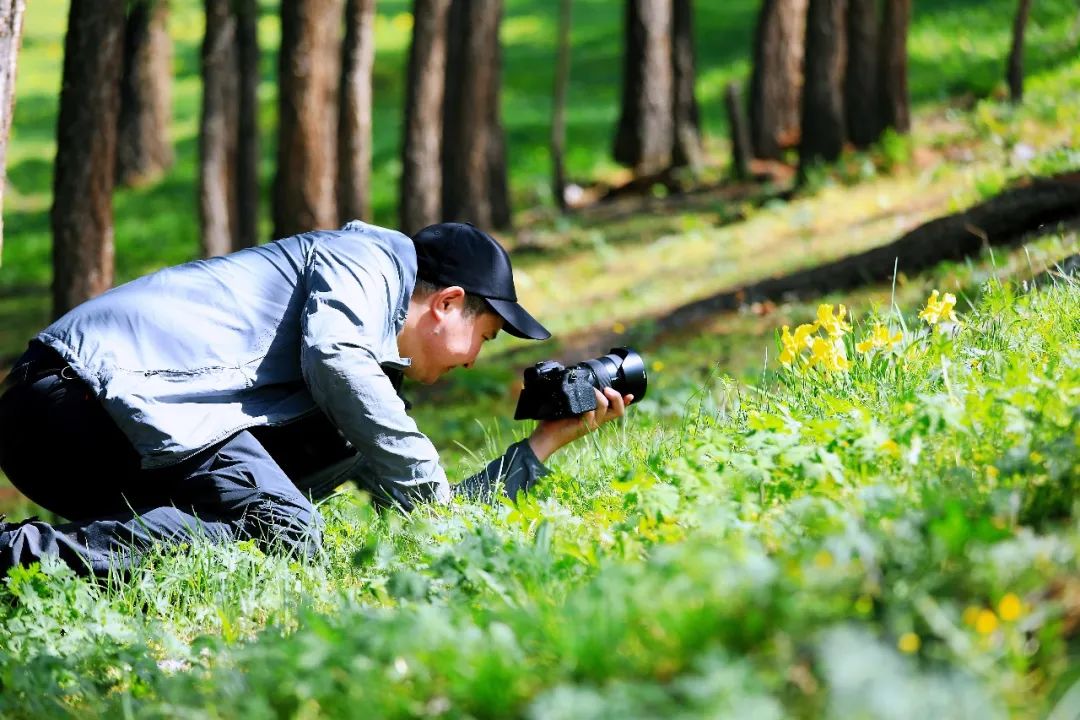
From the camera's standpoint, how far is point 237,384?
167 inches

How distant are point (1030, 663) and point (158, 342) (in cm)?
285

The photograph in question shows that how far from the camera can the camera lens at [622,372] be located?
462cm

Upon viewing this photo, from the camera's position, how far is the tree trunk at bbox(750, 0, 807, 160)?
19.4 metres

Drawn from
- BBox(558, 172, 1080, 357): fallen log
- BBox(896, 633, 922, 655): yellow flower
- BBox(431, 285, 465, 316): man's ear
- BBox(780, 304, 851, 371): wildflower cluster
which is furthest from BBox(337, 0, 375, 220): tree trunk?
BBox(896, 633, 922, 655): yellow flower

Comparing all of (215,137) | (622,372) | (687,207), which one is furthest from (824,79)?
(622,372)

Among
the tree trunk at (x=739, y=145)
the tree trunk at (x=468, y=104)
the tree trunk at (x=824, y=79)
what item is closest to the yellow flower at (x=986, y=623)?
the tree trunk at (x=824, y=79)

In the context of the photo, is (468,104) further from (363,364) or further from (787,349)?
(363,364)

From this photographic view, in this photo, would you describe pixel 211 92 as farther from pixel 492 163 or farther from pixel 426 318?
pixel 426 318

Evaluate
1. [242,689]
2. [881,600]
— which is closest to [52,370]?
[242,689]

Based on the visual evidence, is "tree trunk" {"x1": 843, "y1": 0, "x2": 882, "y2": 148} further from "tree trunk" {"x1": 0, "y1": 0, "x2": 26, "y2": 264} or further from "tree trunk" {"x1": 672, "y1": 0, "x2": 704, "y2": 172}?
"tree trunk" {"x1": 0, "y1": 0, "x2": 26, "y2": 264}

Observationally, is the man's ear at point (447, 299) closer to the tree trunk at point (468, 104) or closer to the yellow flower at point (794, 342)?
the yellow flower at point (794, 342)

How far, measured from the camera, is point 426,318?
4.41 m

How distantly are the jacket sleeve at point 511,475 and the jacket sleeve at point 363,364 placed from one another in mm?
207

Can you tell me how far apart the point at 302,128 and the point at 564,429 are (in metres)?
9.69
